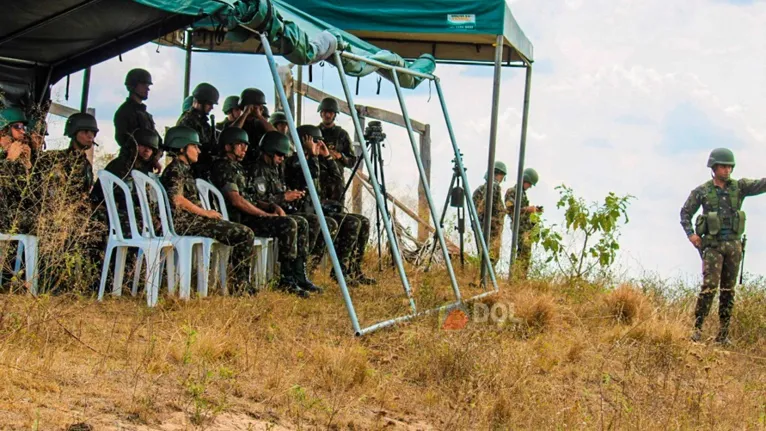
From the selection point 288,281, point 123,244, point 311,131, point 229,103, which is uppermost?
point 229,103

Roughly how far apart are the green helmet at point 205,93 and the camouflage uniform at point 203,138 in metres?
0.14

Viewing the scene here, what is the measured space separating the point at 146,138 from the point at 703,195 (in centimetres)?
572

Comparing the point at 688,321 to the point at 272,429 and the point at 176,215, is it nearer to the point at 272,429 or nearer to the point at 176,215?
the point at 176,215

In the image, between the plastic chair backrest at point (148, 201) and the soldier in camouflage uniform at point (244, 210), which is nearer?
the plastic chair backrest at point (148, 201)

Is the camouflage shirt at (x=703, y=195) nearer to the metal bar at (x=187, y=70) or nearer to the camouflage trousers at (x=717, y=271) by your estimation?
the camouflage trousers at (x=717, y=271)

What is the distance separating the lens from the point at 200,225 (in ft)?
28.1

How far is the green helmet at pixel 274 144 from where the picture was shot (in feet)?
31.9

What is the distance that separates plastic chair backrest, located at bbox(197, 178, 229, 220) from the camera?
909 cm

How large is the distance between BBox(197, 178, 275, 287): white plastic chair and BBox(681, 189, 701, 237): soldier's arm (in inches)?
172

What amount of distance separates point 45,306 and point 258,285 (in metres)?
3.06

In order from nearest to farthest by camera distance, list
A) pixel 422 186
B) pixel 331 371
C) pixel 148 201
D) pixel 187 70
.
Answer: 1. pixel 331 371
2. pixel 148 201
3. pixel 187 70
4. pixel 422 186

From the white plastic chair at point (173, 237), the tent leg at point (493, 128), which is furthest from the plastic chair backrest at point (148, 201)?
the tent leg at point (493, 128)

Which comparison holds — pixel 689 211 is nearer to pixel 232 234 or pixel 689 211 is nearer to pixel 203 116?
pixel 232 234

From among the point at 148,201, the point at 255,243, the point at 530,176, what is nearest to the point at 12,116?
the point at 148,201
